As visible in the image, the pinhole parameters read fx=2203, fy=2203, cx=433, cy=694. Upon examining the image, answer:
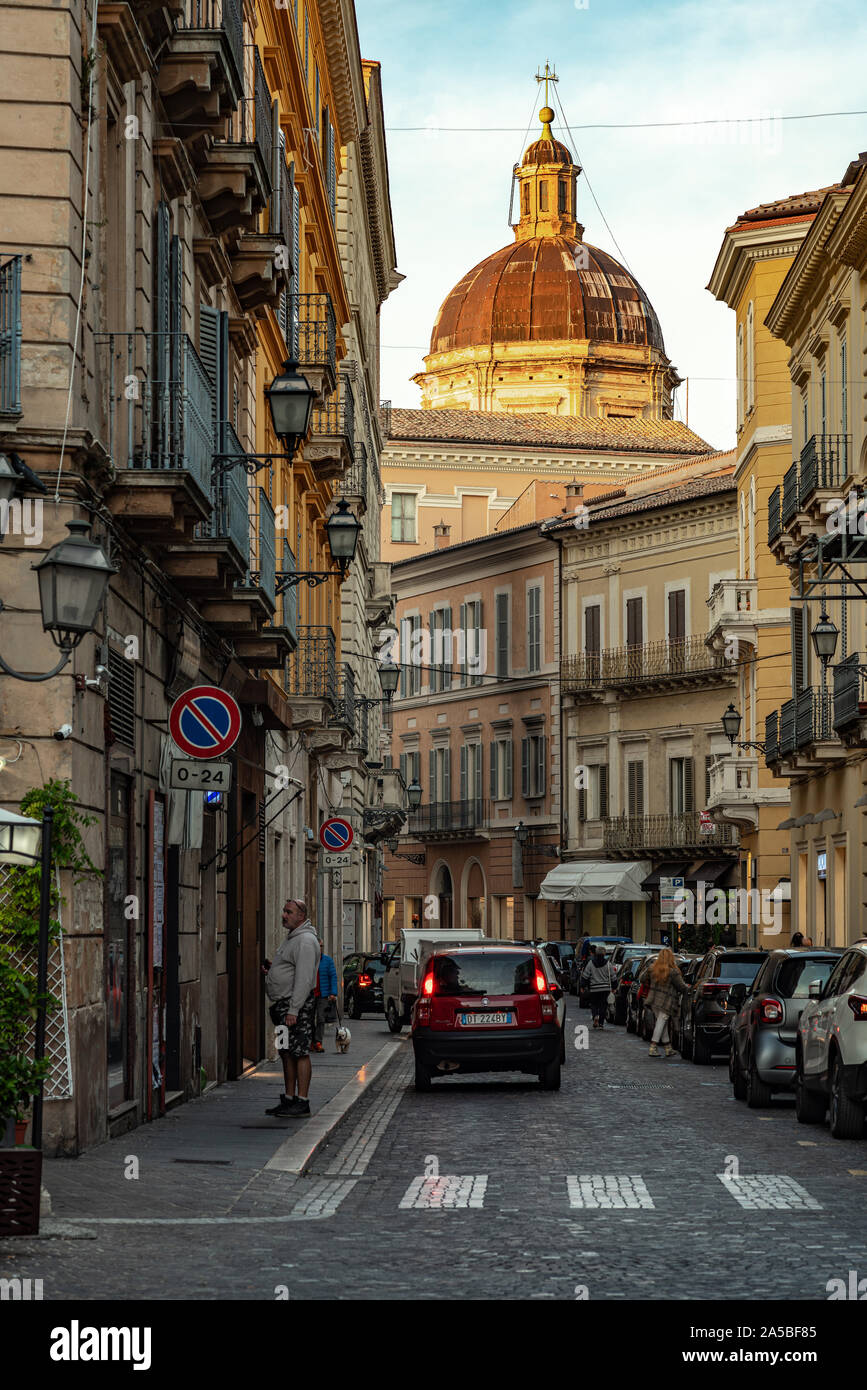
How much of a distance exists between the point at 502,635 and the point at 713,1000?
4805cm

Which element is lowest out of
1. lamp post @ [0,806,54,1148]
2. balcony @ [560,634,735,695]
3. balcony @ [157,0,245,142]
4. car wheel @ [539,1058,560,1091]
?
car wheel @ [539,1058,560,1091]

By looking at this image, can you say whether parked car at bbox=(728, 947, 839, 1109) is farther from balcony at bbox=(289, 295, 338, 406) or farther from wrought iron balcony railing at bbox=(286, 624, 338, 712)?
wrought iron balcony railing at bbox=(286, 624, 338, 712)

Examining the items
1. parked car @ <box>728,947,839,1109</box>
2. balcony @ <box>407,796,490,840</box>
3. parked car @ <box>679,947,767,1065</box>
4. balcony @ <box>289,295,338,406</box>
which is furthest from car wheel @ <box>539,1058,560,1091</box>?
balcony @ <box>407,796,490,840</box>

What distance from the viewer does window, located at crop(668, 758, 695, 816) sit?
65.6 meters

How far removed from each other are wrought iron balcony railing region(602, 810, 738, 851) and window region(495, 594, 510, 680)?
9012mm

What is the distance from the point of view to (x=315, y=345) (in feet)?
115

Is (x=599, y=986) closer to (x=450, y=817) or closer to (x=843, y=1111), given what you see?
(x=843, y=1111)

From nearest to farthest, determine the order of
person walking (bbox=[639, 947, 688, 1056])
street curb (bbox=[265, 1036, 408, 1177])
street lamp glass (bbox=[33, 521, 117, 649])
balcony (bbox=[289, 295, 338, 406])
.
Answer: street lamp glass (bbox=[33, 521, 117, 649])
street curb (bbox=[265, 1036, 408, 1177])
person walking (bbox=[639, 947, 688, 1056])
balcony (bbox=[289, 295, 338, 406])

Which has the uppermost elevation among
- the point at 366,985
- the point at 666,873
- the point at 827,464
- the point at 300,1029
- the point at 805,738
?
the point at 827,464

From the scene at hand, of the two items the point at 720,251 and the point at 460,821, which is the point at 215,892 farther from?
the point at 460,821

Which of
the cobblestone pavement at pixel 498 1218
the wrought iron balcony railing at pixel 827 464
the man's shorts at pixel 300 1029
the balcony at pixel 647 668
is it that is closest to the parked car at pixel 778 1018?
the cobblestone pavement at pixel 498 1218

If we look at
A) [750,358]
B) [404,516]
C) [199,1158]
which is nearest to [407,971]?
[199,1158]

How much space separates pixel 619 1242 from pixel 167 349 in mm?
8396

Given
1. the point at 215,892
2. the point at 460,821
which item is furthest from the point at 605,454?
the point at 215,892
